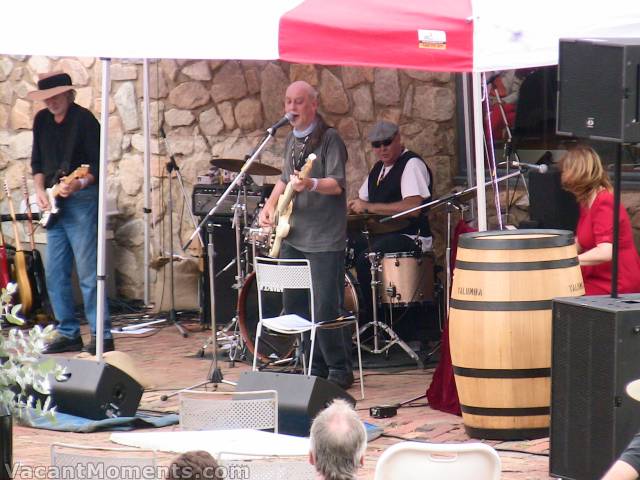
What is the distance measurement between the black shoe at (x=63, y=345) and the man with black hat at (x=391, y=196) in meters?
2.08

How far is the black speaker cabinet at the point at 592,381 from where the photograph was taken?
502 centimetres

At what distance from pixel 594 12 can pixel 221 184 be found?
4184 mm

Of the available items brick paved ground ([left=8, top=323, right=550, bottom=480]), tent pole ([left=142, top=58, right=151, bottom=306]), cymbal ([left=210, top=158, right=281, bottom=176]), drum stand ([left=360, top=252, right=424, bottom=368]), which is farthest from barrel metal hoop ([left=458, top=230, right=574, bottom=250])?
tent pole ([left=142, top=58, right=151, bottom=306])

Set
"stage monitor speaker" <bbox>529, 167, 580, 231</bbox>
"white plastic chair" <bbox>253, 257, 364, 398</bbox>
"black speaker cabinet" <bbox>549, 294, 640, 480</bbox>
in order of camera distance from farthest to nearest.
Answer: "stage monitor speaker" <bbox>529, 167, 580, 231</bbox> → "white plastic chair" <bbox>253, 257, 364, 398</bbox> → "black speaker cabinet" <bbox>549, 294, 640, 480</bbox>

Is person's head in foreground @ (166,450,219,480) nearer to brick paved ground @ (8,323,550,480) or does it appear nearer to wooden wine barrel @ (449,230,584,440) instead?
brick paved ground @ (8,323,550,480)

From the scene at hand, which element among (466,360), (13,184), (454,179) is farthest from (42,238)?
(466,360)

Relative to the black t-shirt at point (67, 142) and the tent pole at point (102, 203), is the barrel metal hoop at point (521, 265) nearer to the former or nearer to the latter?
the tent pole at point (102, 203)

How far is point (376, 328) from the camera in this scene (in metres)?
8.44

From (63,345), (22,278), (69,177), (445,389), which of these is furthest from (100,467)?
(22,278)

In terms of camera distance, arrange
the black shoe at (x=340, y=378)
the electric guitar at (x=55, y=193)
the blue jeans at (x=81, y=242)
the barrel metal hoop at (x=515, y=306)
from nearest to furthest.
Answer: the barrel metal hoop at (x=515, y=306) < the black shoe at (x=340, y=378) < the electric guitar at (x=55, y=193) < the blue jeans at (x=81, y=242)

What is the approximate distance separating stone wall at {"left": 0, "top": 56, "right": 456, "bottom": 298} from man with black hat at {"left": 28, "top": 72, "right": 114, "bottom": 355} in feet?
4.29

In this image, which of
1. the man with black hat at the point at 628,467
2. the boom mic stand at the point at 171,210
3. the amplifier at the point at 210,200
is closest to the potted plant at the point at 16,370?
the man with black hat at the point at 628,467

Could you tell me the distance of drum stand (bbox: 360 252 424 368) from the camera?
27.1 feet

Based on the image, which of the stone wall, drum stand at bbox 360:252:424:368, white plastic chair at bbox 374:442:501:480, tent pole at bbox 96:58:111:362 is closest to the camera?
white plastic chair at bbox 374:442:501:480
